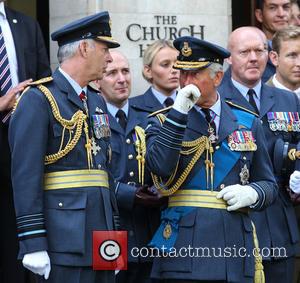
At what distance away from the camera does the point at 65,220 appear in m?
7.23

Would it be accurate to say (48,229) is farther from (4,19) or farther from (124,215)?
(4,19)

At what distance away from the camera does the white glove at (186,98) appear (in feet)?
24.3

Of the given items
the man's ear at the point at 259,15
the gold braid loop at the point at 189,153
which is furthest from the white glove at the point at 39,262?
the man's ear at the point at 259,15

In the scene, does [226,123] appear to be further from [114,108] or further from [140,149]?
[114,108]

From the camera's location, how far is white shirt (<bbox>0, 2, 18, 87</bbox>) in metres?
8.84

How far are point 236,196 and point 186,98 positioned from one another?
68 centimetres

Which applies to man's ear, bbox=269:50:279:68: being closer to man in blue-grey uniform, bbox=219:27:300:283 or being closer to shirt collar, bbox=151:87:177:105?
man in blue-grey uniform, bbox=219:27:300:283

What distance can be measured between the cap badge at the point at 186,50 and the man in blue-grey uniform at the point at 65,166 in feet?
1.73

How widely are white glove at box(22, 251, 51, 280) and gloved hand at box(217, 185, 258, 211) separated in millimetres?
1212

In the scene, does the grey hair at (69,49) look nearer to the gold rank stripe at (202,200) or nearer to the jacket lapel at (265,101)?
the gold rank stripe at (202,200)

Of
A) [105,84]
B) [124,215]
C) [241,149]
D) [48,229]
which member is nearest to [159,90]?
[105,84]

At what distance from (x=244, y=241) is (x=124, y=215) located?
1271mm

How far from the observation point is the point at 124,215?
8.75m

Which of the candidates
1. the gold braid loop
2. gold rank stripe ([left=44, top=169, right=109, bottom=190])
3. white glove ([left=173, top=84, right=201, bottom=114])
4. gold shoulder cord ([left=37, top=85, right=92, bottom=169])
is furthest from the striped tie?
white glove ([left=173, top=84, right=201, bottom=114])
